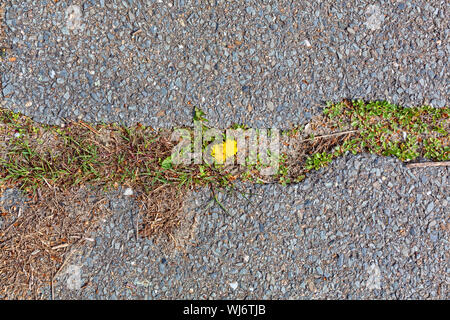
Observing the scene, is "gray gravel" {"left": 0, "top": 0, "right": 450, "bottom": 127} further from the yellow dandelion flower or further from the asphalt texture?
the yellow dandelion flower

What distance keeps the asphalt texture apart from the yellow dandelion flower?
143mm

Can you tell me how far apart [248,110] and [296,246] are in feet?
3.04

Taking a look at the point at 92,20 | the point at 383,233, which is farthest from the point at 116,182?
the point at 383,233

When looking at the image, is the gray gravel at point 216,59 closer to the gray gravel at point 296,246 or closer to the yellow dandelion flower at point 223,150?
the yellow dandelion flower at point 223,150

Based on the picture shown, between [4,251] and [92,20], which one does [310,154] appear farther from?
[4,251]

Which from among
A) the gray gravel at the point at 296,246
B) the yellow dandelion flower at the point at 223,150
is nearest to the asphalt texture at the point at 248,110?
the gray gravel at the point at 296,246

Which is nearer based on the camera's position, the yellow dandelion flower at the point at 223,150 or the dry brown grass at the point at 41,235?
the dry brown grass at the point at 41,235

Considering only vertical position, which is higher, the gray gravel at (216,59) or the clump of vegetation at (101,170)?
the gray gravel at (216,59)

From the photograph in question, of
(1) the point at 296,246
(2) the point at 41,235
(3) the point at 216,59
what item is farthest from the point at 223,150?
(2) the point at 41,235

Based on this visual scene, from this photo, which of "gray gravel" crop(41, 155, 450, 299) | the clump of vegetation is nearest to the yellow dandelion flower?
the clump of vegetation

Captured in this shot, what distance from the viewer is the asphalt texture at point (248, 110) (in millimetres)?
2438

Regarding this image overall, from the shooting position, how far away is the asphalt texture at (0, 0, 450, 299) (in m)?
2.44

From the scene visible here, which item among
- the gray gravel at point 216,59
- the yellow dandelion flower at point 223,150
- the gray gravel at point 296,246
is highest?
the gray gravel at point 216,59

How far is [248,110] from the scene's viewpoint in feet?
8.27
